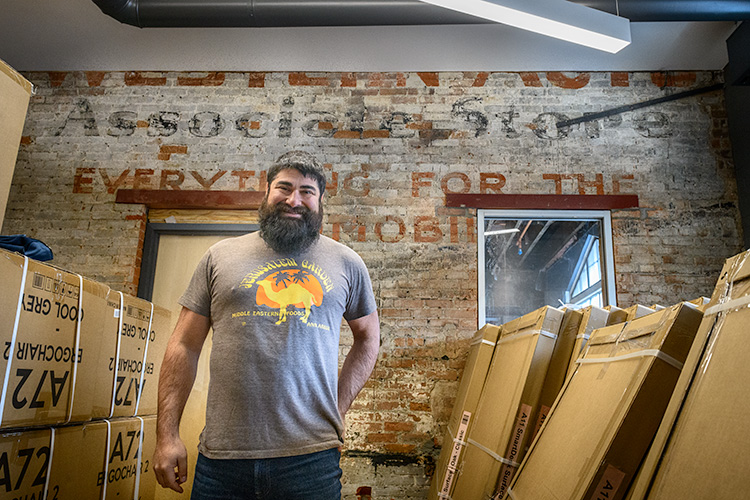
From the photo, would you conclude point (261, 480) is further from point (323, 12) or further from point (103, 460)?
point (323, 12)

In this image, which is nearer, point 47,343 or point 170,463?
point 170,463

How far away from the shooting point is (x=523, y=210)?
12.1 feet

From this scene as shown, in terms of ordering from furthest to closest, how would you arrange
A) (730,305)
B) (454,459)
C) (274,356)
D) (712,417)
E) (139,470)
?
(454,459) → (139,470) → (274,356) → (730,305) → (712,417)

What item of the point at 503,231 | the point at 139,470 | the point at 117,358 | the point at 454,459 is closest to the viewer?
the point at 117,358

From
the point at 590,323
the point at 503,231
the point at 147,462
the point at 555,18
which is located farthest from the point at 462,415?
the point at 555,18

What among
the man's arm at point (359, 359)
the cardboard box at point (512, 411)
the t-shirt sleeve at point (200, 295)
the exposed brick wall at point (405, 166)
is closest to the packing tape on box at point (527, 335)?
the cardboard box at point (512, 411)

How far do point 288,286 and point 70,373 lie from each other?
2.97ft

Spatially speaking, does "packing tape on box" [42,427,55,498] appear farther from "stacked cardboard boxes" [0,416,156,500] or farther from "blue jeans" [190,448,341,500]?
"blue jeans" [190,448,341,500]

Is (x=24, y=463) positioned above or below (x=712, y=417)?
below

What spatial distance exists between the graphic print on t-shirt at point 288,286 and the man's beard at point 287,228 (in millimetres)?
59

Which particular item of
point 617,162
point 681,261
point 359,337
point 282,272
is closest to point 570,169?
point 617,162

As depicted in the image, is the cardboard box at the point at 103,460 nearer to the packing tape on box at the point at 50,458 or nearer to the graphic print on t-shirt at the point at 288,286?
the packing tape on box at the point at 50,458

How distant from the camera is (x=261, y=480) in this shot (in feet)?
4.84

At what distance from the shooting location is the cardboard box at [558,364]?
209 cm
